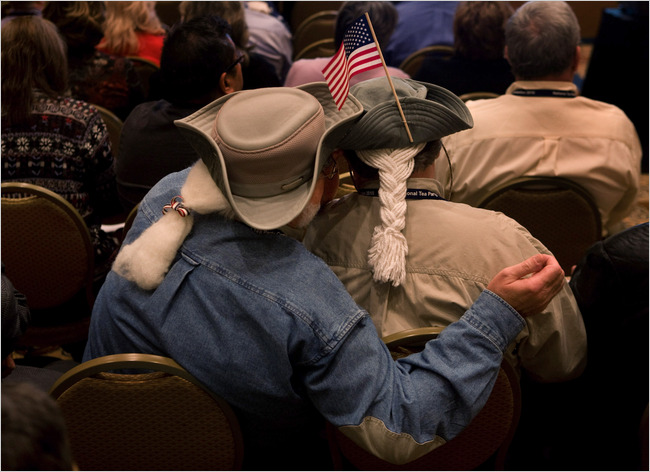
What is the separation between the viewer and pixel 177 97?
2467 mm

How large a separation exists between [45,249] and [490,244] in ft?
4.80

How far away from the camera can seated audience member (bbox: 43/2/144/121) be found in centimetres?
300

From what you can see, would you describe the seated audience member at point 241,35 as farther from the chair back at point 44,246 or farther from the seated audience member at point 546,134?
the chair back at point 44,246

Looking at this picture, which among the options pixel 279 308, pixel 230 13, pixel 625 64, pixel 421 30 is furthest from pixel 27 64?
pixel 625 64

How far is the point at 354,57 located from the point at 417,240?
0.47 m

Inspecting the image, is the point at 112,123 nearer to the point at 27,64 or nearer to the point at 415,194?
the point at 27,64

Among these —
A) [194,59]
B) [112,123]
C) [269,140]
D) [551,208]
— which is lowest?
[112,123]

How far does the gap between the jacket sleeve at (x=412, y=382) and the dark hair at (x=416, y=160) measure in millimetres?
403

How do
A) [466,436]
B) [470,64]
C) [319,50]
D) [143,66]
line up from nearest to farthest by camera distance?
[466,436]
[470,64]
[143,66]
[319,50]

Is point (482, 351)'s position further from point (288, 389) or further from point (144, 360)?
point (144, 360)

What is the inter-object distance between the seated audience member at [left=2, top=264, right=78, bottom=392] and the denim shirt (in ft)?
1.30

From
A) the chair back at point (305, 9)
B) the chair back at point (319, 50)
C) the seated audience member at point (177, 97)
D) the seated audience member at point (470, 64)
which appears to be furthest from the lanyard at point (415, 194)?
the chair back at point (305, 9)

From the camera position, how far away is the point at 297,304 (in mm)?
1276

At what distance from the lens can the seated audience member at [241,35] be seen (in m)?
3.07
